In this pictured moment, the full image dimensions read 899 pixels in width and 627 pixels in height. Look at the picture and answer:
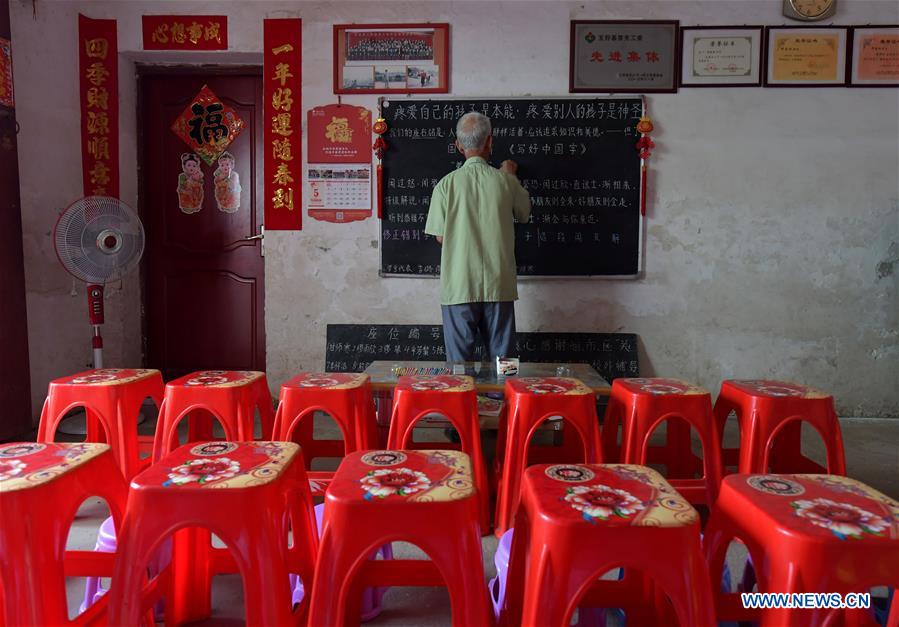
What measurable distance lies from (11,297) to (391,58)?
8.41 ft

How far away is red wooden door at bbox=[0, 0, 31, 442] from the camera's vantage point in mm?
3066

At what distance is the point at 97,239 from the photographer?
115 inches

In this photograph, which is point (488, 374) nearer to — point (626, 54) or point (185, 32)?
point (626, 54)

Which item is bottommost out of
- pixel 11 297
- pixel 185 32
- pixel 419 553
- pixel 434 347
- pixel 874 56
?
pixel 419 553

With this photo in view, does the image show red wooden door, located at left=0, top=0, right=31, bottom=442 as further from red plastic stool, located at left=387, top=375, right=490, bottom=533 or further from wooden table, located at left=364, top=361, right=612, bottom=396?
red plastic stool, located at left=387, top=375, right=490, bottom=533

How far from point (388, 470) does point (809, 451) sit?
2.79 m

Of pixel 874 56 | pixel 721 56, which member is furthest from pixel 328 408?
pixel 874 56

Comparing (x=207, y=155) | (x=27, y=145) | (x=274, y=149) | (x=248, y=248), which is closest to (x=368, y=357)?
(x=248, y=248)

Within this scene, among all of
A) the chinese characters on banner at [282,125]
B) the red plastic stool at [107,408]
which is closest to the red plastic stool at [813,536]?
the red plastic stool at [107,408]

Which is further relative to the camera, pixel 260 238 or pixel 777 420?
pixel 260 238

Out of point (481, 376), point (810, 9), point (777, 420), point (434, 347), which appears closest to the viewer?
point (777, 420)

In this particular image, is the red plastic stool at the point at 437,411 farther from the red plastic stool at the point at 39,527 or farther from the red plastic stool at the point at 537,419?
the red plastic stool at the point at 39,527

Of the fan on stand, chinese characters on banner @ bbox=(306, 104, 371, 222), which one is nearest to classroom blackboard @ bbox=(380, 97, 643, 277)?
chinese characters on banner @ bbox=(306, 104, 371, 222)

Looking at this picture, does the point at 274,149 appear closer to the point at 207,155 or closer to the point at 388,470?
the point at 207,155
